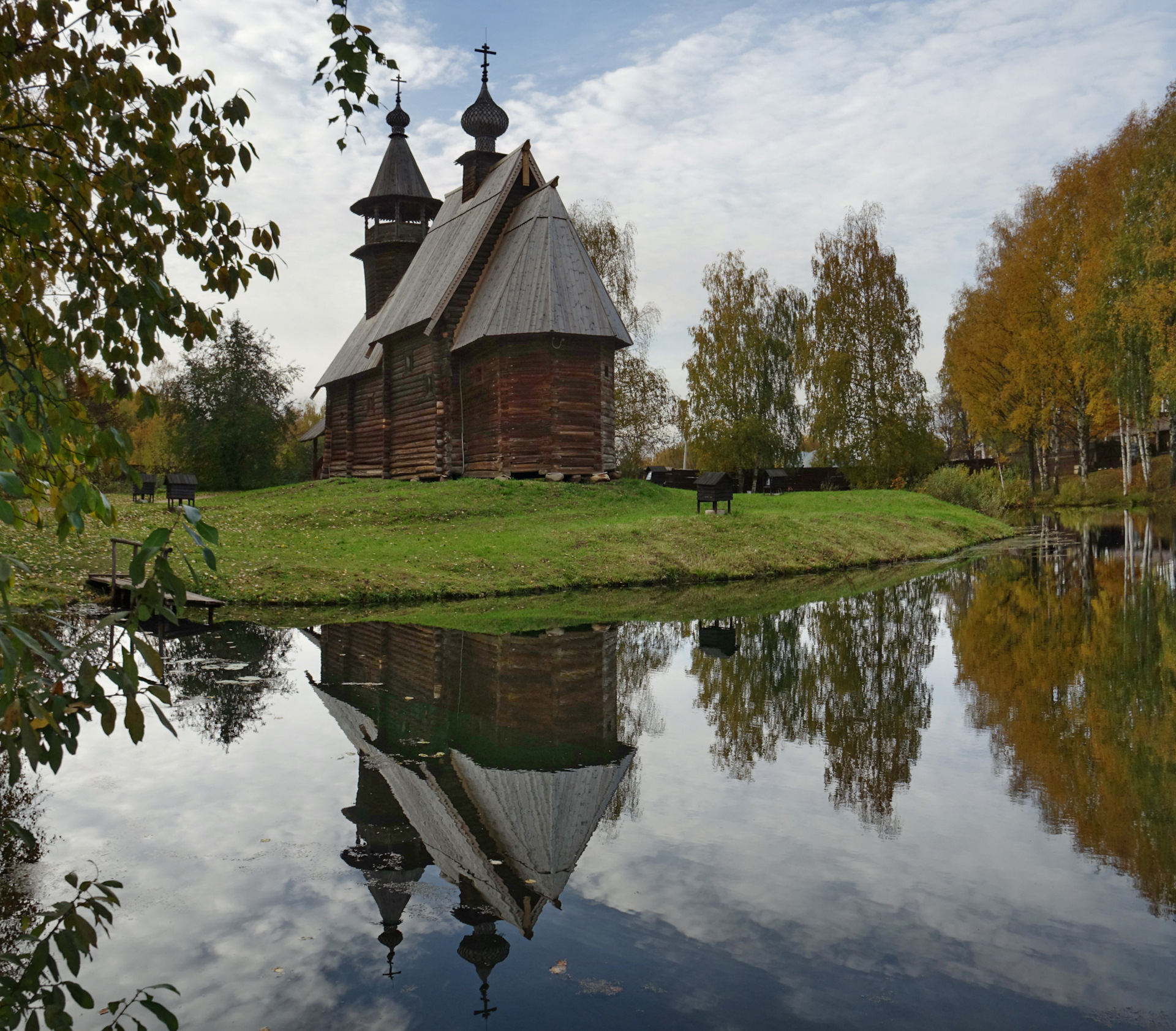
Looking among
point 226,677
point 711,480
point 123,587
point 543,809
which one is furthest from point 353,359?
A: point 543,809

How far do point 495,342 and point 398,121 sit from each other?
654 inches

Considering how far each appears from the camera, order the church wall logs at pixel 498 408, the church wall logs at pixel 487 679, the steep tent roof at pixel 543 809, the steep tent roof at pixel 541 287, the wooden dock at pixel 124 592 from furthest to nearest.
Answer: the church wall logs at pixel 498 408 < the steep tent roof at pixel 541 287 < the wooden dock at pixel 124 592 < the church wall logs at pixel 487 679 < the steep tent roof at pixel 543 809

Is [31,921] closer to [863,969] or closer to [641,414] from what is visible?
[863,969]

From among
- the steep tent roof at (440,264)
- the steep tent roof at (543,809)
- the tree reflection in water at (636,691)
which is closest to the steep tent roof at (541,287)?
the steep tent roof at (440,264)

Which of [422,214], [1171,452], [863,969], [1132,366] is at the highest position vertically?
[422,214]

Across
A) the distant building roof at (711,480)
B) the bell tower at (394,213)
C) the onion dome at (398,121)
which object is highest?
the onion dome at (398,121)

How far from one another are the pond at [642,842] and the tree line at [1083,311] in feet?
86.7

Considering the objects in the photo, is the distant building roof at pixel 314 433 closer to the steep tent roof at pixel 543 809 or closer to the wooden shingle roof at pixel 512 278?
the wooden shingle roof at pixel 512 278

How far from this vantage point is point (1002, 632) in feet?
41.7

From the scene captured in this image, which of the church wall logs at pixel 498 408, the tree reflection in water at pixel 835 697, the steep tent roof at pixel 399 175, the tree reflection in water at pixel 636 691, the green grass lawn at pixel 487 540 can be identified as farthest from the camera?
the steep tent roof at pixel 399 175

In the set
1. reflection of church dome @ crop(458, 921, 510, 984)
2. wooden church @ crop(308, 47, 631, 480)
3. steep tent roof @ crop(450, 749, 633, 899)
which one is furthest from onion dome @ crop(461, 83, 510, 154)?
reflection of church dome @ crop(458, 921, 510, 984)

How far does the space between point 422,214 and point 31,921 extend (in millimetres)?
39951

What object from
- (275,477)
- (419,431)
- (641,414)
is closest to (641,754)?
(419,431)

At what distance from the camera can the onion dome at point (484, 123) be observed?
36719mm
